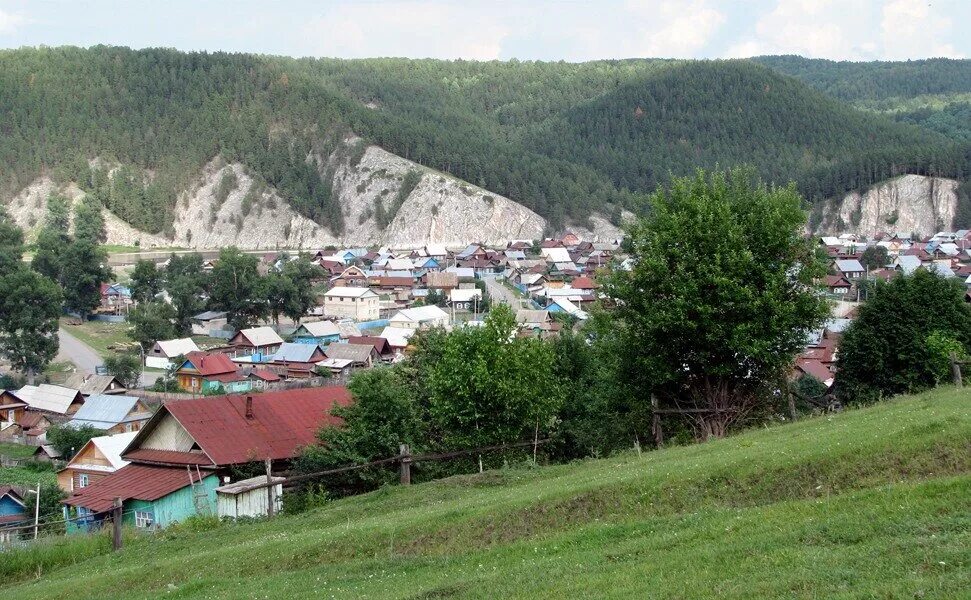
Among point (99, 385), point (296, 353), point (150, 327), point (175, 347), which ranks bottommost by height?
point (99, 385)

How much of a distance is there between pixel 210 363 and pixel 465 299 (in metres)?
34.1

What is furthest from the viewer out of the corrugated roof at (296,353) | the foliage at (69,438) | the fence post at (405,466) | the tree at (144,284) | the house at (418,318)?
the tree at (144,284)

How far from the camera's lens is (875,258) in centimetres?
10762

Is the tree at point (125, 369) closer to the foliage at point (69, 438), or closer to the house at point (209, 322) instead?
the foliage at point (69, 438)

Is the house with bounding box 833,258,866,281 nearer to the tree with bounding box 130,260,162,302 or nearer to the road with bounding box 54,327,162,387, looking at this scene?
the tree with bounding box 130,260,162,302

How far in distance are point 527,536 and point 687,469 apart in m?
2.06

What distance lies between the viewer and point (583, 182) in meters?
181

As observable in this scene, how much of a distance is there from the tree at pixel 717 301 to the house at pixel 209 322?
65.0m

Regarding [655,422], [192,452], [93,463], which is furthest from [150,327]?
[655,422]

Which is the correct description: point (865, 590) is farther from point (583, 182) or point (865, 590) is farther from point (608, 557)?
point (583, 182)

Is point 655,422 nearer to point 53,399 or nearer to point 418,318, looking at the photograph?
point 53,399

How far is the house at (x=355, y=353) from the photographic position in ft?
210

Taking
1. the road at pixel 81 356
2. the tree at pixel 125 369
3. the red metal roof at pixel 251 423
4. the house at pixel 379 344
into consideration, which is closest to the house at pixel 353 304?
the road at pixel 81 356

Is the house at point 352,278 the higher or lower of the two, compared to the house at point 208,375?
higher
